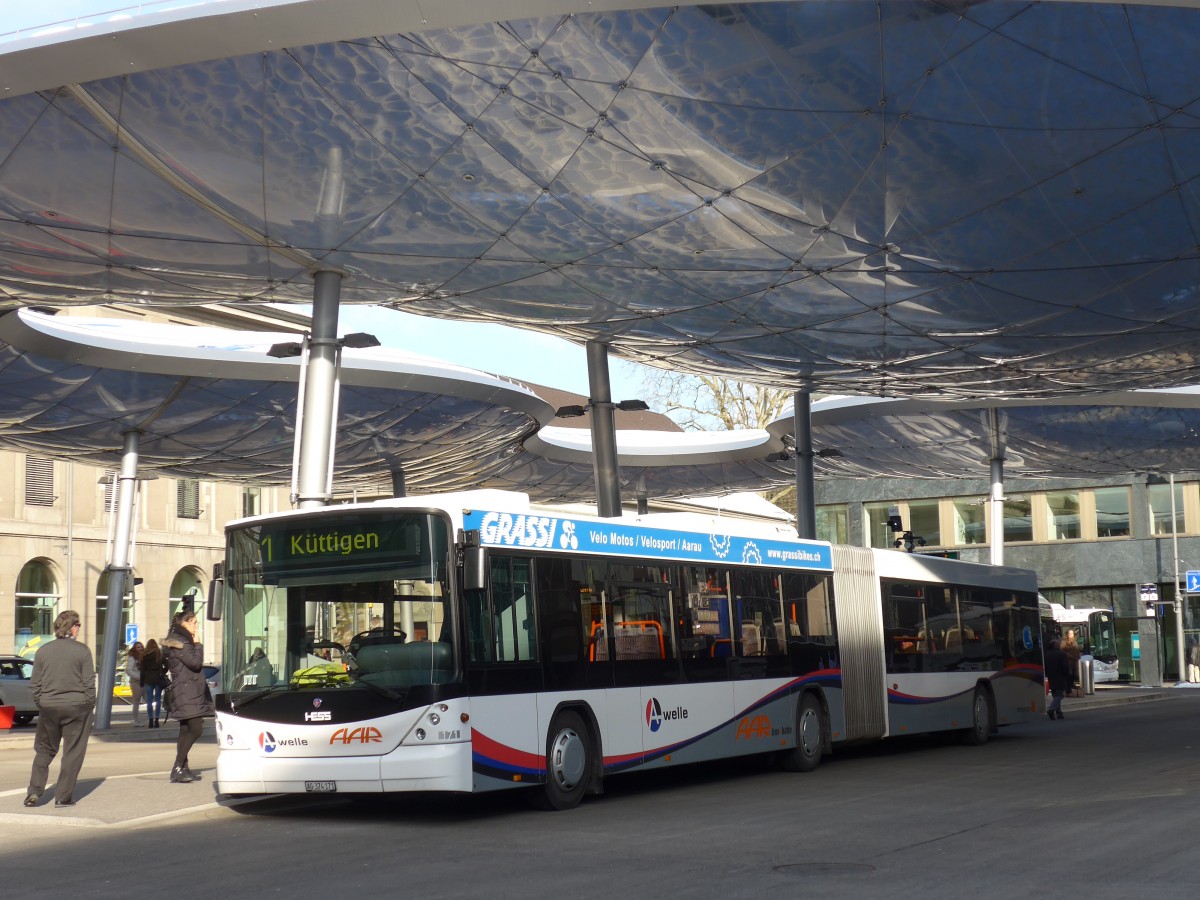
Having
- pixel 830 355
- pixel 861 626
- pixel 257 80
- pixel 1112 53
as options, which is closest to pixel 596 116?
pixel 257 80

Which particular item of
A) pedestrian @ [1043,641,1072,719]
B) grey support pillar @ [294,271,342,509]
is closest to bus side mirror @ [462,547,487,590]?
grey support pillar @ [294,271,342,509]

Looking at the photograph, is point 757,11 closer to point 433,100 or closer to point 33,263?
point 433,100

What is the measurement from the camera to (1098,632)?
5631 centimetres

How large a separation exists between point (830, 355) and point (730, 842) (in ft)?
59.0

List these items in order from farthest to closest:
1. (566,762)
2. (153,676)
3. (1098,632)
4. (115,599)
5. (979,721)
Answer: (1098,632) < (115,599) < (153,676) < (979,721) < (566,762)

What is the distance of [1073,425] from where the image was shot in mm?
40531

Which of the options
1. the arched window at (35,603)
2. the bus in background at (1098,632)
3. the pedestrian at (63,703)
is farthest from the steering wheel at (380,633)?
the bus in background at (1098,632)

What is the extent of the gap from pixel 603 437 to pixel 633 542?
14.1 metres

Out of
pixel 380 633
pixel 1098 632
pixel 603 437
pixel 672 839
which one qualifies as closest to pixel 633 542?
pixel 380 633

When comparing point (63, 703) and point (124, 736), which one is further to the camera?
point (124, 736)

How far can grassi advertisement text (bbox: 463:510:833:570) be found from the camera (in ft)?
45.5

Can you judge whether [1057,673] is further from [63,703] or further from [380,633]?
[63,703]

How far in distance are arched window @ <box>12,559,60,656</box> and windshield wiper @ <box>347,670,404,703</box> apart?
41555 mm

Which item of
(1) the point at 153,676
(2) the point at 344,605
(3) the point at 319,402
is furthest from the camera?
(1) the point at 153,676
